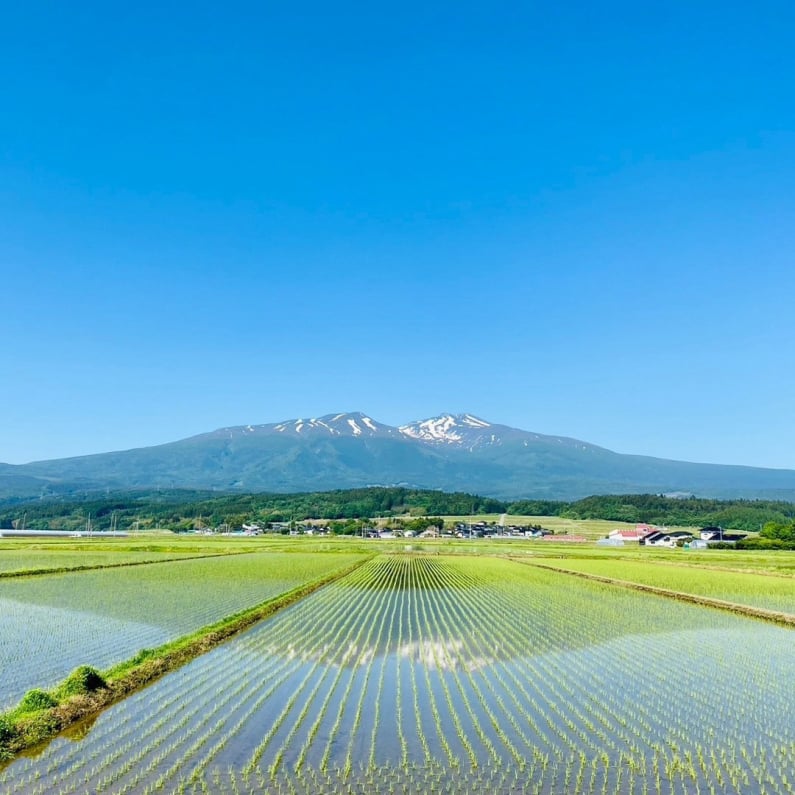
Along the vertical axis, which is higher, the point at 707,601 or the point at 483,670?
the point at 483,670

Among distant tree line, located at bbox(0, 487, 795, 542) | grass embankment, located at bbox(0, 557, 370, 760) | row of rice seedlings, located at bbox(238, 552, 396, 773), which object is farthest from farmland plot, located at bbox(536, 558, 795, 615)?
distant tree line, located at bbox(0, 487, 795, 542)

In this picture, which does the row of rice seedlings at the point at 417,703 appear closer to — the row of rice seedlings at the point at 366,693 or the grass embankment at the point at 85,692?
the row of rice seedlings at the point at 366,693

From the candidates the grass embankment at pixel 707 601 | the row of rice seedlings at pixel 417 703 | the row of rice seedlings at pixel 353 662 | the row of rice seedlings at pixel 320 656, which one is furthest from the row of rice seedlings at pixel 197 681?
the grass embankment at pixel 707 601

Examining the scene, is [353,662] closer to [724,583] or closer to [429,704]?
[429,704]

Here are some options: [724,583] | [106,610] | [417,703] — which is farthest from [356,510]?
[417,703]

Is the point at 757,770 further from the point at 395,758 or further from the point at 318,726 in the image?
the point at 318,726

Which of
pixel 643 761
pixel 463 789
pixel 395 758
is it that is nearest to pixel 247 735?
pixel 395 758

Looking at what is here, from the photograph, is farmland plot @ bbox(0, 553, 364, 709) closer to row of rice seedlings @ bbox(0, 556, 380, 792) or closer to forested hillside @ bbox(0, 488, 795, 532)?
row of rice seedlings @ bbox(0, 556, 380, 792)
